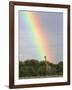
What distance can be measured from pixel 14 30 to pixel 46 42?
355 mm

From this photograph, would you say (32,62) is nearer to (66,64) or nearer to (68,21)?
(66,64)

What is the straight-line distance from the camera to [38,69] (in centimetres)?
237

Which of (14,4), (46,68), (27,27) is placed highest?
(14,4)

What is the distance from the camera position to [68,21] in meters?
2.46

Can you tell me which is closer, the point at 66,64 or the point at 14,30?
the point at 14,30

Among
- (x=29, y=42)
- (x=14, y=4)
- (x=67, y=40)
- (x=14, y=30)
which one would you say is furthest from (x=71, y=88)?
(x=14, y=4)

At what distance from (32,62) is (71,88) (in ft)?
1.69

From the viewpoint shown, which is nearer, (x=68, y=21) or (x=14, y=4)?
(x=14, y=4)

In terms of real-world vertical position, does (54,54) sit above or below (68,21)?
below

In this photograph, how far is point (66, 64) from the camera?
8.05 feet

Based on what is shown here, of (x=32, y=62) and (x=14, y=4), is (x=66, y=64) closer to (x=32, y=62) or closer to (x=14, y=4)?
(x=32, y=62)

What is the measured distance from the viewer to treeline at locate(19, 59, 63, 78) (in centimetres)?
233

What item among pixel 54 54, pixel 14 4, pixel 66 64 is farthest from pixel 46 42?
pixel 14 4

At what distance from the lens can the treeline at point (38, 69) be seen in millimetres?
2328
